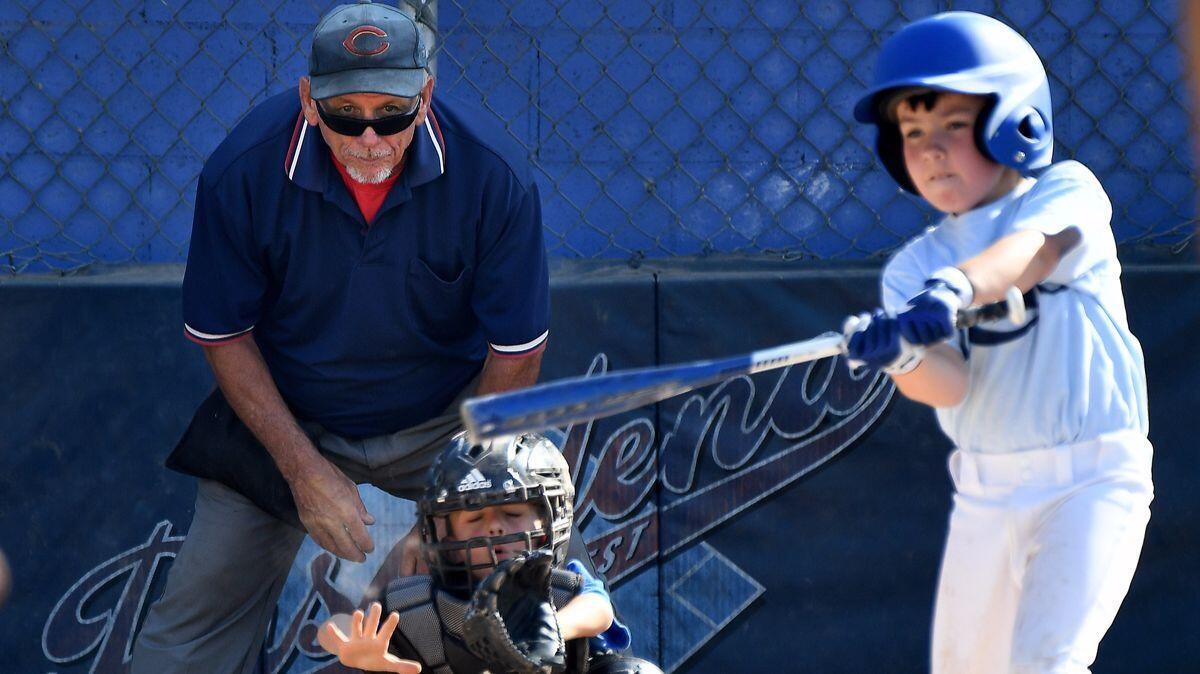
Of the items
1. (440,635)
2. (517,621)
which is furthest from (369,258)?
(517,621)

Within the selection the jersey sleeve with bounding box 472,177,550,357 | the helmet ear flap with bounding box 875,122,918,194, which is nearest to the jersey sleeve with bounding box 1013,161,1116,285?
the helmet ear flap with bounding box 875,122,918,194

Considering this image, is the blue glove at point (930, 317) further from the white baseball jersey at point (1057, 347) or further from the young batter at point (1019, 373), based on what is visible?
the white baseball jersey at point (1057, 347)

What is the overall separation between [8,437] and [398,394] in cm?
145

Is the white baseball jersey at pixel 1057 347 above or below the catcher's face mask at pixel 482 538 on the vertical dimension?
above

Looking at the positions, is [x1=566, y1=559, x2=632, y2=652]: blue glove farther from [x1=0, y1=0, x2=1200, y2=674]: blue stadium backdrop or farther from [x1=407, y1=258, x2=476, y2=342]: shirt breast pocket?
[x1=0, y1=0, x2=1200, y2=674]: blue stadium backdrop

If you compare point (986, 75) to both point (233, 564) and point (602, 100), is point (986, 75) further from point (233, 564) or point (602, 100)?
point (602, 100)

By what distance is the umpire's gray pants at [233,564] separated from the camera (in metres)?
3.65

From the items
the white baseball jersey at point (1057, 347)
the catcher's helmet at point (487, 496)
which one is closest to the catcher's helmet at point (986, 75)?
the white baseball jersey at point (1057, 347)

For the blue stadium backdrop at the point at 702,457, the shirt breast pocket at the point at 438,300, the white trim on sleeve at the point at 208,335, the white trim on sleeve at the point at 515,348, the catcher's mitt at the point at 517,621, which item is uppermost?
the shirt breast pocket at the point at 438,300

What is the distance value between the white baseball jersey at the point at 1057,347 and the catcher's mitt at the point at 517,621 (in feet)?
2.67

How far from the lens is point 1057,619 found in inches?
103

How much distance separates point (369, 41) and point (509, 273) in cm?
63

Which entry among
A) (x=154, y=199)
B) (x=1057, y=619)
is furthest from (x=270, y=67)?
(x=1057, y=619)

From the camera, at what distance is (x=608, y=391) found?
90.7 inches
